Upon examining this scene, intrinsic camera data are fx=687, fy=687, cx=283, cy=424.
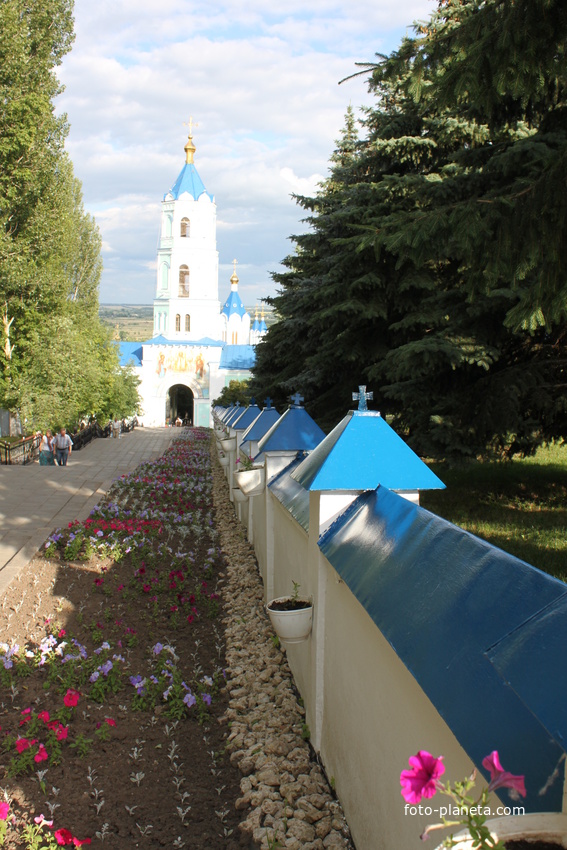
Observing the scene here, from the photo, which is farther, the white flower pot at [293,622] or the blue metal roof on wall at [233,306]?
the blue metal roof on wall at [233,306]

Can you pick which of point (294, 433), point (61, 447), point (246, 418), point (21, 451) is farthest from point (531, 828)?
point (21, 451)

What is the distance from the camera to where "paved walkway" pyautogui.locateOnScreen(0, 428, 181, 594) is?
8414 millimetres

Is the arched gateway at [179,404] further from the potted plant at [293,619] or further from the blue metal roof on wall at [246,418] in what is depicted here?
the potted plant at [293,619]

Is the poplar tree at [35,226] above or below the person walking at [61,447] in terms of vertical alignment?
above

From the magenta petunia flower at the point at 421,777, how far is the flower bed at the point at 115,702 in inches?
86.4

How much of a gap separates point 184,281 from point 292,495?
5221 centimetres

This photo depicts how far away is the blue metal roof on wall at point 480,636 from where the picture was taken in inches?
55.3

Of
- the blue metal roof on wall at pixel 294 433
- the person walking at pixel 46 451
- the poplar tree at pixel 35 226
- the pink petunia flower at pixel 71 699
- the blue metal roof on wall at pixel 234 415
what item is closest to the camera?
the pink petunia flower at pixel 71 699

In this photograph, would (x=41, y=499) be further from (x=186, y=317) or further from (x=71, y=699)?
(x=186, y=317)

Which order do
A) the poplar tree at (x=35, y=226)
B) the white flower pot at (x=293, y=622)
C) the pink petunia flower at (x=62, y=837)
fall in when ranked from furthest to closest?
the poplar tree at (x=35, y=226), the white flower pot at (x=293, y=622), the pink petunia flower at (x=62, y=837)

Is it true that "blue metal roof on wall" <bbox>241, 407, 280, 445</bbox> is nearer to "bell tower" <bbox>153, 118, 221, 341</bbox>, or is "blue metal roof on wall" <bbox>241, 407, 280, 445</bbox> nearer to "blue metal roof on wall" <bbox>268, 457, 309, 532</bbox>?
"blue metal roof on wall" <bbox>268, 457, 309, 532</bbox>

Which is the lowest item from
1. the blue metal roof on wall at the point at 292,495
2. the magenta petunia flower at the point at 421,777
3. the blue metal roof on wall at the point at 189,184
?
the blue metal roof on wall at the point at 292,495

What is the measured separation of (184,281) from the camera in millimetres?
55281

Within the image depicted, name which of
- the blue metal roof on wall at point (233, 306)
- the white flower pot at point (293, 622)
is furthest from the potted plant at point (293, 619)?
the blue metal roof on wall at point (233, 306)
